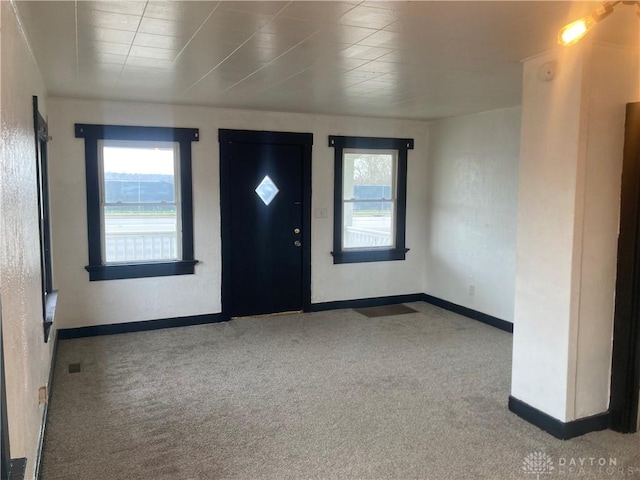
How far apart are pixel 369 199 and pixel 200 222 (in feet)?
6.83

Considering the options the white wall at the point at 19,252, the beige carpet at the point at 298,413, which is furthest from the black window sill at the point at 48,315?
the beige carpet at the point at 298,413

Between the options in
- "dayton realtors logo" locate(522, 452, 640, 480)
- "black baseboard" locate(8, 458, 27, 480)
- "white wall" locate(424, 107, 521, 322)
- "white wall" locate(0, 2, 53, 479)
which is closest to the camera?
"black baseboard" locate(8, 458, 27, 480)

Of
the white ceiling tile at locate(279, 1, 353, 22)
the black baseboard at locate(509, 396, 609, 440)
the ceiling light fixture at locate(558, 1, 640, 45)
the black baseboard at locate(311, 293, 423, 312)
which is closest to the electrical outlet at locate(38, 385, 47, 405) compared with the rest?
the white ceiling tile at locate(279, 1, 353, 22)

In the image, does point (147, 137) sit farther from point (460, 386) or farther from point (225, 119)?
point (460, 386)

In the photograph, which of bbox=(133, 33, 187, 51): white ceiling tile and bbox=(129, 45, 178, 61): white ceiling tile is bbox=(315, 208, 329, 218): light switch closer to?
bbox=(129, 45, 178, 61): white ceiling tile

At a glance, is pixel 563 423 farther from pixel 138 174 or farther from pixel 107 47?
pixel 138 174

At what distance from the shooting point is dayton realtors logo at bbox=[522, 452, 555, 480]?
104 inches

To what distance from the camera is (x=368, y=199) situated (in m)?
6.22

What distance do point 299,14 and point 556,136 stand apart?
1638 millimetres

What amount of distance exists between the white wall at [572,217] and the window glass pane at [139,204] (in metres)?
3.55

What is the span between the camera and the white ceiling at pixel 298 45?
234cm

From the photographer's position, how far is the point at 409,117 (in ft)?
19.5

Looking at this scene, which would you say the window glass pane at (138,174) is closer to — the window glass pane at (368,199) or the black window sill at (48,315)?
the black window sill at (48,315)

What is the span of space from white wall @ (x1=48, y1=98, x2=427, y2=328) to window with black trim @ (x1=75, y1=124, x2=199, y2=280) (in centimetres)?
9
